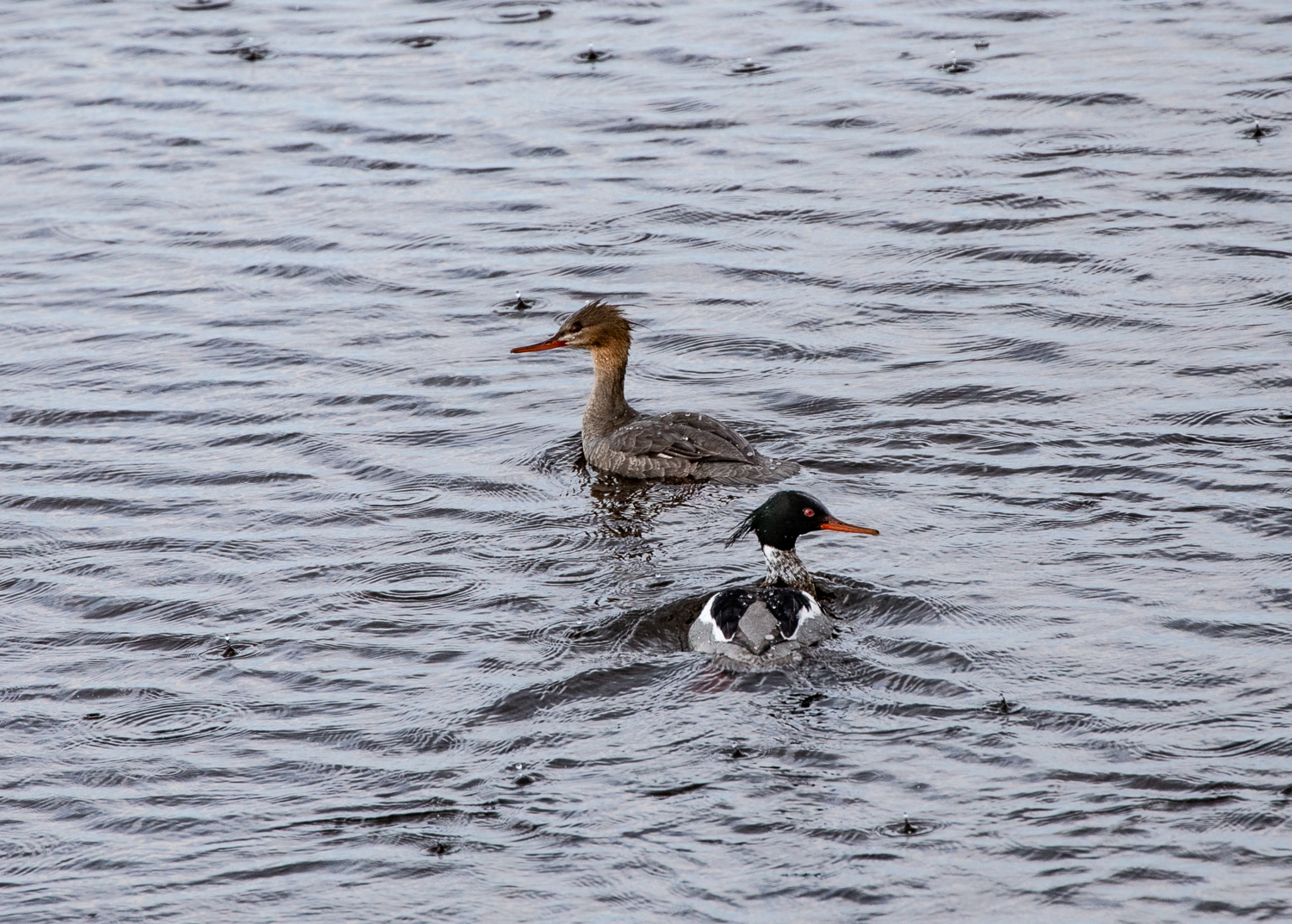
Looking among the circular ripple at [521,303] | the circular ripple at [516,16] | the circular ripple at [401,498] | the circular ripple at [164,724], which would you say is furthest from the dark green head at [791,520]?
the circular ripple at [516,16]

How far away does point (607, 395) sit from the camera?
12.1 metres

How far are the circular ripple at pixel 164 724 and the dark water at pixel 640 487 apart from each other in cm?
3

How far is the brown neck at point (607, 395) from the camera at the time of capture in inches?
470

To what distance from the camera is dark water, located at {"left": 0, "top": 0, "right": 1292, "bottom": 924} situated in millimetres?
6883

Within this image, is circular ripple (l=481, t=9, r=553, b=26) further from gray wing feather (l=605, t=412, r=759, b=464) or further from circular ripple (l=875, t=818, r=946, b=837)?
circular ripple (l=875, t=818, r=946, b=837)

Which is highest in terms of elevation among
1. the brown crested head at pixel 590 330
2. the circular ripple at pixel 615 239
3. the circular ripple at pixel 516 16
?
the circular ripple at pixel 516 16

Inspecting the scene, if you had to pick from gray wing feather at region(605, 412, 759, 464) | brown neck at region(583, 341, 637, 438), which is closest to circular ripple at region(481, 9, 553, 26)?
brown neck at region(583, 341, 637, 438)

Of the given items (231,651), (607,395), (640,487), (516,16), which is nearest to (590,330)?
(607,395)

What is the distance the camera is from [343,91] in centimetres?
1905

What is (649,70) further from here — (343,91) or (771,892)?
(771,892)

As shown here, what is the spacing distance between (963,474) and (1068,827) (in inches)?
165

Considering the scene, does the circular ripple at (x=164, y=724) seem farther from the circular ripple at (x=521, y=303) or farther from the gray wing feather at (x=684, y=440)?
the circular ripple at (x=521, y=303)

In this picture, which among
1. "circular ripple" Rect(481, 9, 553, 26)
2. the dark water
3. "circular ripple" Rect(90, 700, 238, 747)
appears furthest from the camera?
"circular ripple" Rect(481, 9, 553, 26)

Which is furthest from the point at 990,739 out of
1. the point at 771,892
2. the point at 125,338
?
the point at 125,338
